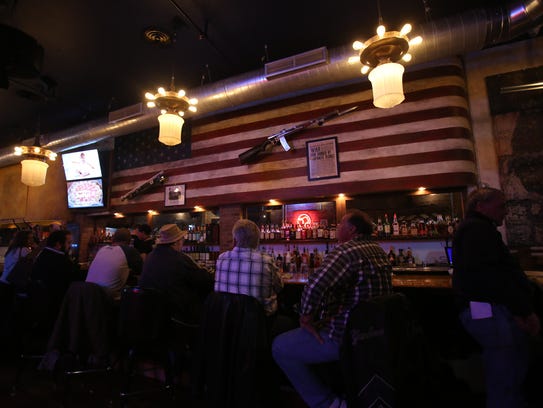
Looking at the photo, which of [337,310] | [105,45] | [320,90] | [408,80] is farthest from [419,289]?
[105,45]

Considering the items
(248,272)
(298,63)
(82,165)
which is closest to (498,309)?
(248,272)

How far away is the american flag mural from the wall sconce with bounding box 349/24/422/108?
5.02 ft

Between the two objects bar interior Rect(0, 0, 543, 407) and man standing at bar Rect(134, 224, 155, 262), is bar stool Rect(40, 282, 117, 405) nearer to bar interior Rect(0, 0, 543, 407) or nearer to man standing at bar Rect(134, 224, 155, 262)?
bar interior Rect(0, 0, 543, 407)

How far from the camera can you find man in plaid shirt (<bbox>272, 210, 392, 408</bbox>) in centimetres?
171

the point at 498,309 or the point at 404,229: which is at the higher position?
the point at 404,229

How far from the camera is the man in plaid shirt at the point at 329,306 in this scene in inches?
67.4

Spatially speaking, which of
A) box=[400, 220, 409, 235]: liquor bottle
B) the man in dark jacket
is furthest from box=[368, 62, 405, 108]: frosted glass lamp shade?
box=[400, 220, 409, 235]: liquor bottle

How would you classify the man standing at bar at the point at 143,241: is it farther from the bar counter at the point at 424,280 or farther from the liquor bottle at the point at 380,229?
the liquor bottle at the point at 380,229

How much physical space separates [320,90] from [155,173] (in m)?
3.71

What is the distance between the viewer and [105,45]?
14.2 ft

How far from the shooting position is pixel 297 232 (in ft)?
15.8

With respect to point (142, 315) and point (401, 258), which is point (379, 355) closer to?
point (142, 315)

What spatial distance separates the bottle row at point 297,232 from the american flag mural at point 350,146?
54cm

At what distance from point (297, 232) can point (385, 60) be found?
2815 millimetres
